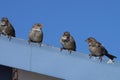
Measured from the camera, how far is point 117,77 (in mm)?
10742

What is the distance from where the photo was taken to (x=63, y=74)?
10219 millimetres

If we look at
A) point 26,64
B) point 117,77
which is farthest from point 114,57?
point 26,64

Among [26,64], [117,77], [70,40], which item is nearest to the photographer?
[26,64]

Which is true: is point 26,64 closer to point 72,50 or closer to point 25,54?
point 25,54

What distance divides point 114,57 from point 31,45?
90.1 inches

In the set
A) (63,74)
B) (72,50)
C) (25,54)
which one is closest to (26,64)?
(25,54)

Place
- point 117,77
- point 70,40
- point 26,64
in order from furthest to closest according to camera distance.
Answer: point 70,40, point 117,77, point 26,64

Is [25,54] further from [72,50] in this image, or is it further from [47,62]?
[72,50]

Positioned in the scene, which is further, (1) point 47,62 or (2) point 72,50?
(2) point 72,50

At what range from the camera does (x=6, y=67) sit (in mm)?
10266

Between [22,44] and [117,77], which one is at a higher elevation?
[22,44]

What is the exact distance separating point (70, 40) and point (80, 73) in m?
1.93

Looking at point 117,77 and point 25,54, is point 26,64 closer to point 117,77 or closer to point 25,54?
point 25,54

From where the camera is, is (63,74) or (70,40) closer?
(63,74)
